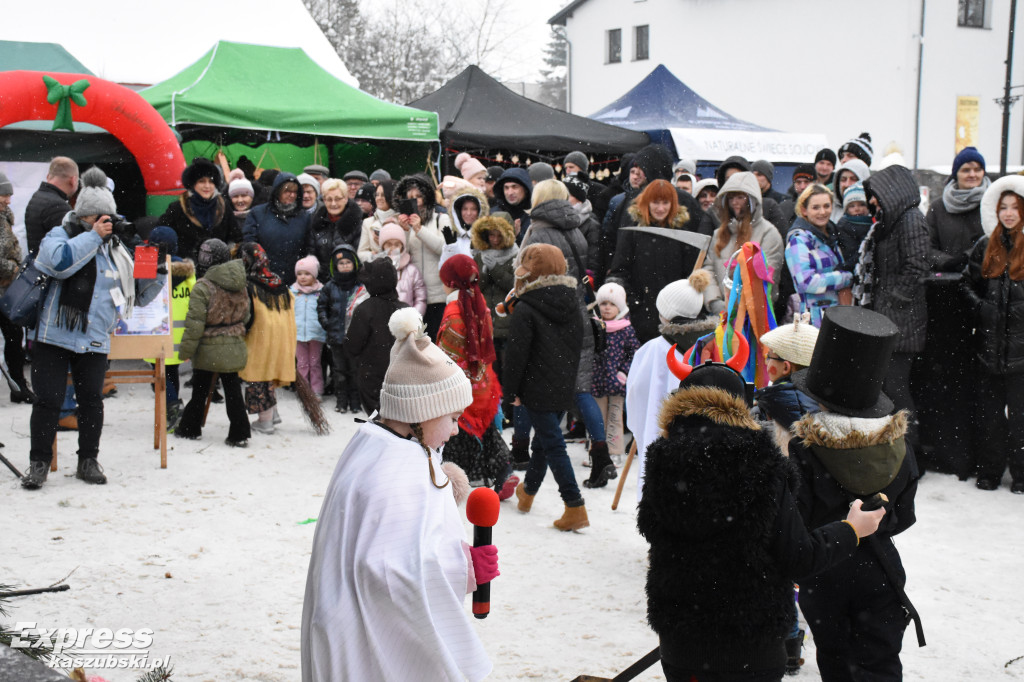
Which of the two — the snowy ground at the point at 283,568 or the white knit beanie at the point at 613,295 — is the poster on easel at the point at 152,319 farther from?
the white knit beanie at the point at 613,295

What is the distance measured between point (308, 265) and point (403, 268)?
103 centimetres

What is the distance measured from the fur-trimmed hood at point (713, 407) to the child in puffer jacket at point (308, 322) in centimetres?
692

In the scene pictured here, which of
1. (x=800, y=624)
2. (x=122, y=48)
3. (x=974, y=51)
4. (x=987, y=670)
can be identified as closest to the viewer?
(x=987, y=670)

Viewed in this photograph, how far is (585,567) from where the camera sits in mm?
5625

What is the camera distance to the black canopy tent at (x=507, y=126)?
47.1ft

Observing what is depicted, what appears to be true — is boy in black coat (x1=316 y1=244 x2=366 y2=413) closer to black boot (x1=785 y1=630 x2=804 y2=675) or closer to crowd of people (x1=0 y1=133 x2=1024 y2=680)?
crowd of people (x1=0 y1=133 x2=1024 y2=680)

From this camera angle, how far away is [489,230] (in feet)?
26.8

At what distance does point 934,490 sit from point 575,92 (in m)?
34.9

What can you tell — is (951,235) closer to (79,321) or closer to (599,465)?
(599,465)

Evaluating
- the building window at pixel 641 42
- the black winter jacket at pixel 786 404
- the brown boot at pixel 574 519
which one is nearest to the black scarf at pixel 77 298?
the brown boot at pixel 574 519

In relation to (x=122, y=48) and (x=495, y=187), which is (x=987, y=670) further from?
(x=122, y=48)

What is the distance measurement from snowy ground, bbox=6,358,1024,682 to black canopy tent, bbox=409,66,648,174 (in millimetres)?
7574

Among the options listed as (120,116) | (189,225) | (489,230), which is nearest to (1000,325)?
(489,230)

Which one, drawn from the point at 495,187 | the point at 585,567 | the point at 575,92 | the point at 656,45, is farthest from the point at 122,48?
the point at 575,92
